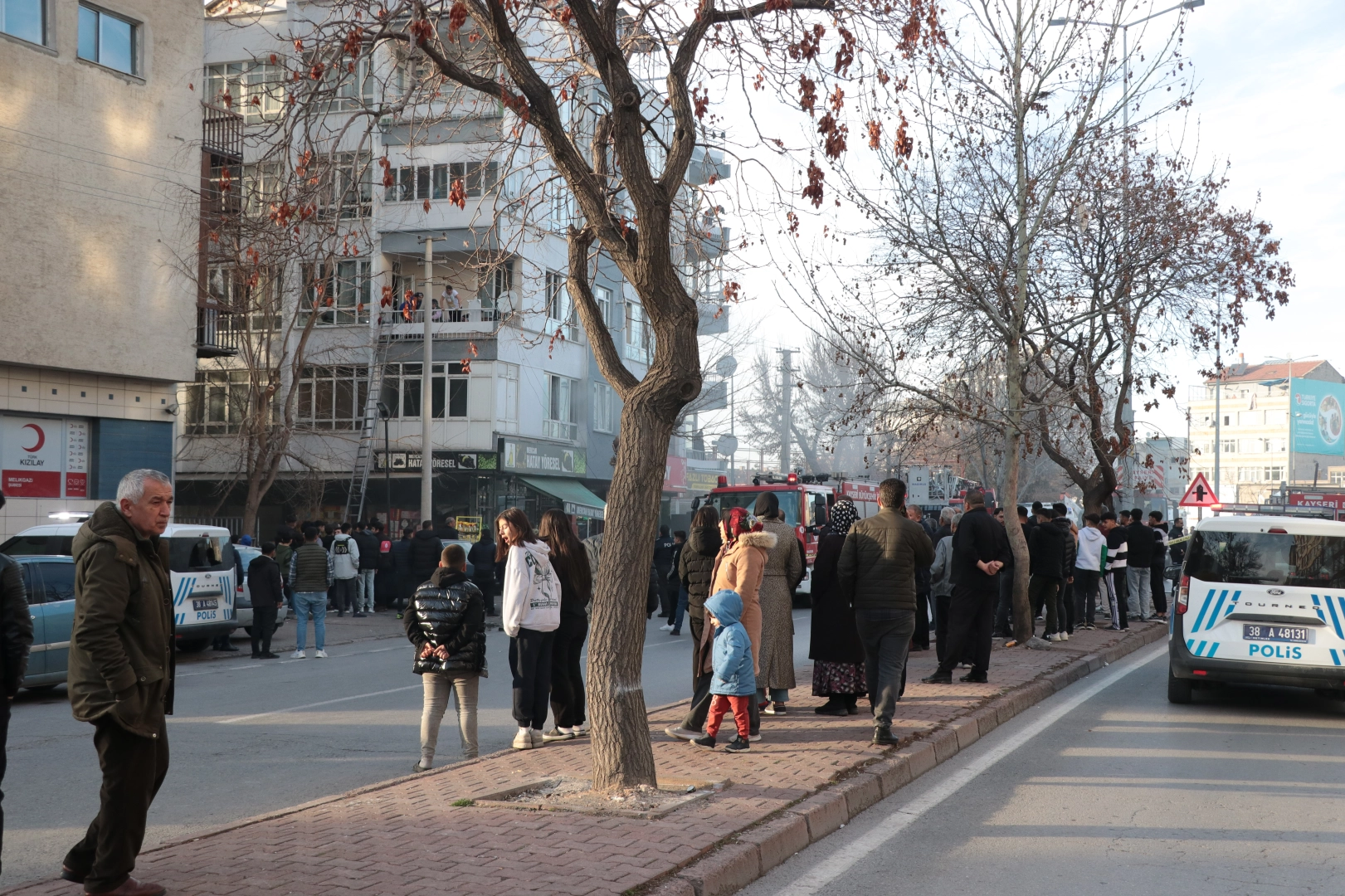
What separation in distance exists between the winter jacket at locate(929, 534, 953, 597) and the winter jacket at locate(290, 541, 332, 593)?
8.23m

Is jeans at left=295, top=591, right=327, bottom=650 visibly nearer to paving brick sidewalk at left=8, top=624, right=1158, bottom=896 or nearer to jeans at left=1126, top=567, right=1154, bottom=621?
paving brick sidewalk at left=8, top=624, right=1158, bottom=896

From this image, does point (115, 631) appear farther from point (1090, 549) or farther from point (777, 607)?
point (1090, 549)

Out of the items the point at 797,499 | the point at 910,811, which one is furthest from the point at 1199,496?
the point at 910,811

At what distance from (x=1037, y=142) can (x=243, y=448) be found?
80.0 ft

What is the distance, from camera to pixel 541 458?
39.7 metres

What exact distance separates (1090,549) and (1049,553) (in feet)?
7.60

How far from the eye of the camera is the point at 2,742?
5.27 m

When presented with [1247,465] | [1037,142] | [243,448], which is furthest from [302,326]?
[1247,465]

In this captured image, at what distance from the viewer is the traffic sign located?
2611 cm

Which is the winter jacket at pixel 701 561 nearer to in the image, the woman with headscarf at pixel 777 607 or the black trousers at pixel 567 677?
the woman with headscarf at pixel 777 607

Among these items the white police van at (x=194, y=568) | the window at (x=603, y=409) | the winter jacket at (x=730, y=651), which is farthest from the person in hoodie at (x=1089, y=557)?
the window at (x=603, y=409)

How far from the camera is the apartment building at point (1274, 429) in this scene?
328 ft

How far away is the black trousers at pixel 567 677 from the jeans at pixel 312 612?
8.10m

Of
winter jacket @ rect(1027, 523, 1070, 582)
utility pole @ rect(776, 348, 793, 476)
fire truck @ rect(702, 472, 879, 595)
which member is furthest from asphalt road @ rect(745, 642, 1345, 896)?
utility pole @ rect(776, 348, 793, 476)
